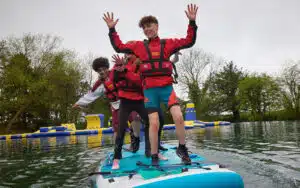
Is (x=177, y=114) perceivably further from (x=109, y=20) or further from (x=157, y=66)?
(x=109, y=20)

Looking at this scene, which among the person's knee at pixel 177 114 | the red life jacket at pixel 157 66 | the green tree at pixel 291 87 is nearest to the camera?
the person's knee at pixel 177 114

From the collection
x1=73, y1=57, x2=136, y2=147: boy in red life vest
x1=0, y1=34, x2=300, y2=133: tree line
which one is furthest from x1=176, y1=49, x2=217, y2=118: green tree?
x1=73, y1=57, x2=136, y2=147: boy in red life vest

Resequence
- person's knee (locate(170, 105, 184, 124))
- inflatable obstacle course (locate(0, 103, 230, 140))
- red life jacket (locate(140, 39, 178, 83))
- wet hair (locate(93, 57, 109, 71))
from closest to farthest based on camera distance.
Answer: person's knee (locate(170, 105, 184, 124)) < red life jacket (locate(140, 39, 178, 83)) < wet hair (locate(93, 57, 109, 71)) < inflatable obstacle course (locate(0, 103, 230, 140))

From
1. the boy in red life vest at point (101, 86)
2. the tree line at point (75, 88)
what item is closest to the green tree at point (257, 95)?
the tree line at point (75, 88)

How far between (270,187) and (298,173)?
88 centimetres

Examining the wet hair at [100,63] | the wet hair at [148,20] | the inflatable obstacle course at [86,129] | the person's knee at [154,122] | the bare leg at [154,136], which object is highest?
the wet hair at [148,20]

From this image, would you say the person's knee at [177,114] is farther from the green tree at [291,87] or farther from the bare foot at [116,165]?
the green tree at [291,87]

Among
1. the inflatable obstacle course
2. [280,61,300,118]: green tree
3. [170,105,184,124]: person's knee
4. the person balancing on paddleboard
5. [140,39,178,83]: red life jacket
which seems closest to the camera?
[170,105,184,124]: person's knee

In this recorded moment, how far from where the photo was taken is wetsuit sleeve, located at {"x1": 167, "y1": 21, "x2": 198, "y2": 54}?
3.58m

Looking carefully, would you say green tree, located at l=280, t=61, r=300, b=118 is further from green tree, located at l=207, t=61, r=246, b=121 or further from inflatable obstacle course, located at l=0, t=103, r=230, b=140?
inflatable obstacle course, located at l=0, t=103, r=230, b=140

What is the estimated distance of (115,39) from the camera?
372cm

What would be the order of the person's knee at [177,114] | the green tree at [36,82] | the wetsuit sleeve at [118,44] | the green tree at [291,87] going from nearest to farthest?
the person's knee at [177,114], the wetsuit sleeve at [118,44], the green tree at [36,82], the green tree at [291,87]

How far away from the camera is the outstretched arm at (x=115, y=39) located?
3686 millimetres

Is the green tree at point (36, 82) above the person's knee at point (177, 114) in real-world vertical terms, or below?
above
